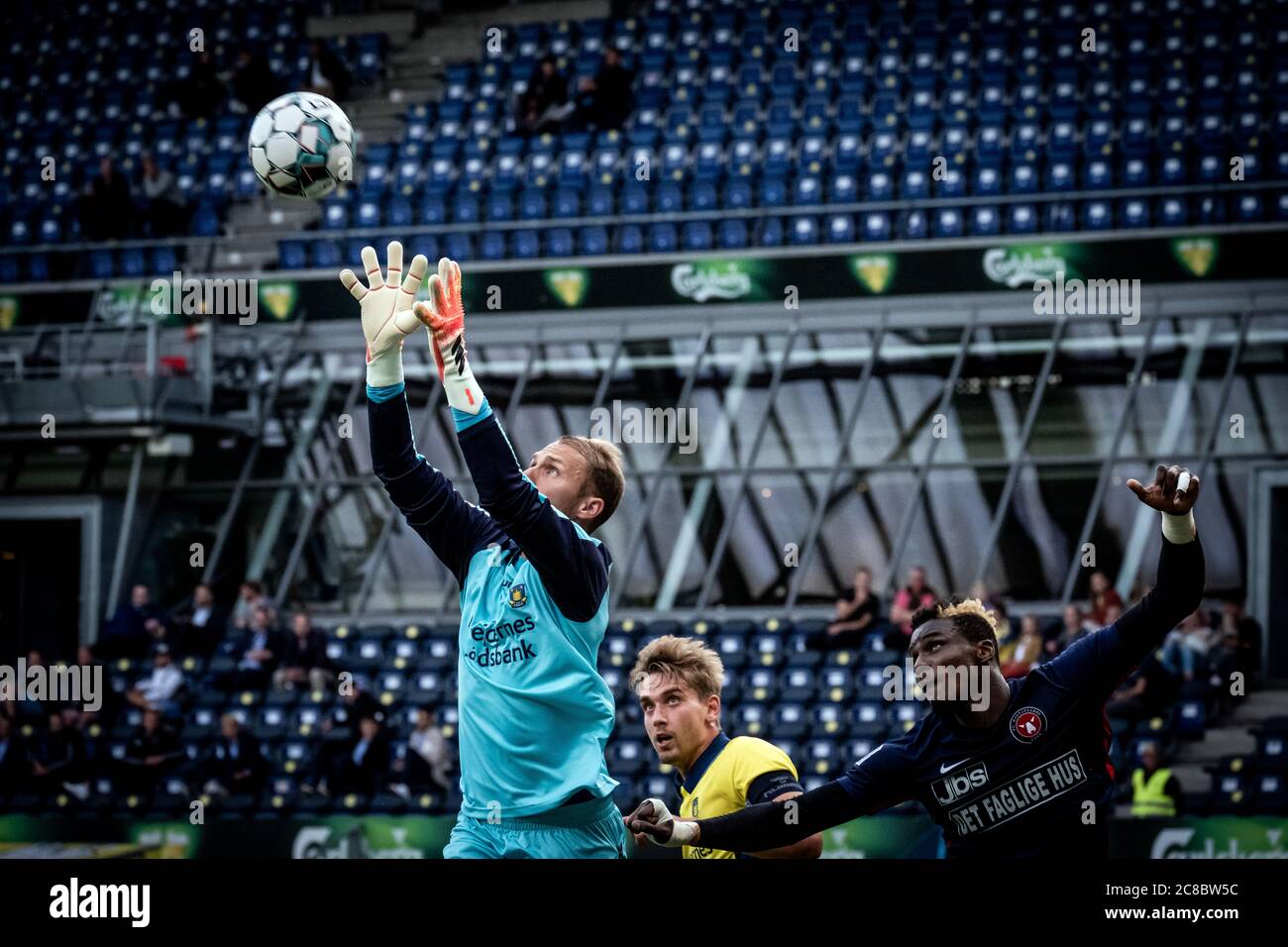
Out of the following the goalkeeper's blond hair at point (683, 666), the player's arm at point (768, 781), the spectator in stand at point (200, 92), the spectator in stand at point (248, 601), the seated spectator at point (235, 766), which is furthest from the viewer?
the spectator in stand at point (200, 92)

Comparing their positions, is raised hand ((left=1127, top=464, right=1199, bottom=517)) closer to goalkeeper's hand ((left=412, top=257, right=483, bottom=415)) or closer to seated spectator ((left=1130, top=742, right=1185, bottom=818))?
goalkeeper's hand ((left=412, top=257, right=483, bottom=415))

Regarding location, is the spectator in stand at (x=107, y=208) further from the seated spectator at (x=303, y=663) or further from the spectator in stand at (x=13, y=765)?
the spectator in stand at (x=13, y=765)

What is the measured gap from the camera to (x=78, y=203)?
19.6 m

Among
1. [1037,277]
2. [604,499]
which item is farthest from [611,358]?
[604,499]

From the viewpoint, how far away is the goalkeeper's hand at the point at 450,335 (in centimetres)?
462

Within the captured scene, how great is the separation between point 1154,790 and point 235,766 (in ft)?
24.4

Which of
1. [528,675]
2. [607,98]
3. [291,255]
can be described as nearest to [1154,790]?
[528,675]

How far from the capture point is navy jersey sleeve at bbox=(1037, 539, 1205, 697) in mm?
4406

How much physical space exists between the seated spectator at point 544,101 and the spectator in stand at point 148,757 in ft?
26.7

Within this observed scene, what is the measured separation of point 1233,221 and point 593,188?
256 inches

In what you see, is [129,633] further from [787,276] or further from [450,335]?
[450,335]

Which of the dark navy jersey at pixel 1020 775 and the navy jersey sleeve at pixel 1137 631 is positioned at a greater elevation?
the navy jersey sleeve at pixel 1137 631

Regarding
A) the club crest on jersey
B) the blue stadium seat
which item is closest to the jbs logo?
the club crest on jersey

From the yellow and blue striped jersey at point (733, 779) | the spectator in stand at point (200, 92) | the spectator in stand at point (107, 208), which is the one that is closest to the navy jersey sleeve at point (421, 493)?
the yellow and blue striped jersey at point (733, 779)
